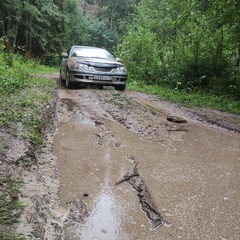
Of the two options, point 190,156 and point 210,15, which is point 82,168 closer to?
point 190,156

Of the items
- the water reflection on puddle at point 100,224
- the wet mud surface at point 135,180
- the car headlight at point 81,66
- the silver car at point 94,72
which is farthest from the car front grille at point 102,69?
the water reflection on puddle at point 100,224

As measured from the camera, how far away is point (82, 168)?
3.13 metres

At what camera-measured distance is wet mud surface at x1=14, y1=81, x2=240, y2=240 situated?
2141mm

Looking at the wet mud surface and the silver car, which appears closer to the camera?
the wet mud surface

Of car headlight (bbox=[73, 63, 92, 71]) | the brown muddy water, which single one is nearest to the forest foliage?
car headlight (bbox=[73, 63, 92, 71])

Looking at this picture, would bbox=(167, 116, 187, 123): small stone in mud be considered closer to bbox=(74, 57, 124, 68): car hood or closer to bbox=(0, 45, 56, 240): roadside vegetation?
bbox=(0, 45, 56, 240): roadside vegetation

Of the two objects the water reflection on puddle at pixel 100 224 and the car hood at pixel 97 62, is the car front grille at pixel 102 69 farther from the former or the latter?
the water reflection on puddle at pixel 100 224

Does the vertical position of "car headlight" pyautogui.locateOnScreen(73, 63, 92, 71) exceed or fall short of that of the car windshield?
it falls short

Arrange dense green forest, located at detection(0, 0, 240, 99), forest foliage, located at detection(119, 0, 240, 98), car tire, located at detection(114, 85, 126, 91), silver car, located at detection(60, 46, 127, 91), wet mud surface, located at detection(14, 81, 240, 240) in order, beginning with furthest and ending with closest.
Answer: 1. car tire, located at detection(114, 85, 126, 91)
2. dense green forest, located at detection(0, 0, 240, 99)
3. silver car, located at detection(60, 46, 127, 91)
4. forest foliage, located at detection(119, 0, 240, 98)
5. wet mud surface, located at detection(14, 81, 240, 240)

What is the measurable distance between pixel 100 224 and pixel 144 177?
1.00 meters

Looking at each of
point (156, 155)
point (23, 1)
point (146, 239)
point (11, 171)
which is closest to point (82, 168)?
point (11, 171)

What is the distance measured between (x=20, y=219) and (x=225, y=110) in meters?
6.50

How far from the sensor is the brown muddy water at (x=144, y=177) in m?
2.17

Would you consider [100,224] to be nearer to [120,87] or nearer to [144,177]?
[144,177]
